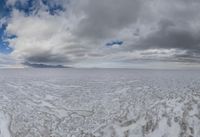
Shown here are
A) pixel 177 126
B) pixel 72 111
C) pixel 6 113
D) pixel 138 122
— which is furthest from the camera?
pixel 72 111

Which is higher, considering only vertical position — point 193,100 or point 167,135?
point 193,100

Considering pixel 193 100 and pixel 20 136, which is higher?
pixel 193 100

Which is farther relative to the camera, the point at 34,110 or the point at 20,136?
the point at 34,110

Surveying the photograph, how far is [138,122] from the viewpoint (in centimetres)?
1113

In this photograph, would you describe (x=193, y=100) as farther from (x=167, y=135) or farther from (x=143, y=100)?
(x=167, y=135)

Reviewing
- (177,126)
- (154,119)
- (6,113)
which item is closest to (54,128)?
(6,113)

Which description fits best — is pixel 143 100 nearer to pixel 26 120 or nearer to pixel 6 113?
pixel 26 120

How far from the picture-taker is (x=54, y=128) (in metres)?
10.5

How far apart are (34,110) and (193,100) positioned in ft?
51.1

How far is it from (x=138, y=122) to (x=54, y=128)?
19.8 feet

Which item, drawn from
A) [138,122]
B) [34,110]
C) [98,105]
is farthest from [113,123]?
[34,110]

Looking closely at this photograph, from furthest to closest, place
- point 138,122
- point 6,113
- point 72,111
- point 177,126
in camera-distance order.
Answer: point 72,111, point 6,113, point 138,122, point 177,126

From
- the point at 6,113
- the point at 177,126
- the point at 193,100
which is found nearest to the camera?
the point at 177,126

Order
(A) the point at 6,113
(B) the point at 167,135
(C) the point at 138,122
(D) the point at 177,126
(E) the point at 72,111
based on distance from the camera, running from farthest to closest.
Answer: (E) the point at 72,111, (A) the point at 6,113, (C) the point at 138,122, (D) the point at 177,126, (B) the point at 167,135
